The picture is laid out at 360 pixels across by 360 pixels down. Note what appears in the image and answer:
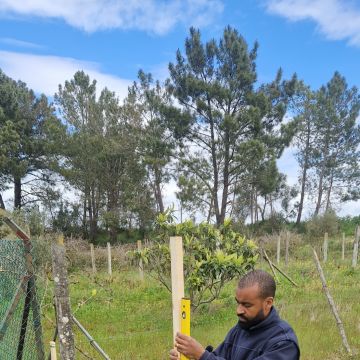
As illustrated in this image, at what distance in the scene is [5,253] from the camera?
421 centimetres

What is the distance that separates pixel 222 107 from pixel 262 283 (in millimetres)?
23148

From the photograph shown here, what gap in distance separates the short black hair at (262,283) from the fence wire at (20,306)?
1997mm

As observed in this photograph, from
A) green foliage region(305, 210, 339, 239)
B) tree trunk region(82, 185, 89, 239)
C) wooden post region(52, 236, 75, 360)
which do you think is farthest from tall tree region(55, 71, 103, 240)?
wooden post region(52, 236, 75, 360)

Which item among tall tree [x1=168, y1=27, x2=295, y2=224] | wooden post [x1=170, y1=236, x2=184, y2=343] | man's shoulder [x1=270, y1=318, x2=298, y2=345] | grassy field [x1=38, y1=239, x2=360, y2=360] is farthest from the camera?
tall tree [x1=168, y1=27, x2=295, y2=224]

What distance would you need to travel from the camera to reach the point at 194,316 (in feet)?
30.6

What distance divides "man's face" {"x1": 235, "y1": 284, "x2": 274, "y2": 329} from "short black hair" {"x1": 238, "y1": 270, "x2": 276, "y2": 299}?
0.02 m

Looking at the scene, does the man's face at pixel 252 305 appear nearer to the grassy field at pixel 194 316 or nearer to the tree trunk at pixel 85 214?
the grassy field at pixel 194 316

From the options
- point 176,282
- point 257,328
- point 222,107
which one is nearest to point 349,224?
point 222,107

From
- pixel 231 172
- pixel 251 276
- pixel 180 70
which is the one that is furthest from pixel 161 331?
pixel 180 70

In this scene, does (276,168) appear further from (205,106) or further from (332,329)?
(332,329)

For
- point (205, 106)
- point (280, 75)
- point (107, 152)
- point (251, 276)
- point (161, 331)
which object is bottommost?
point (161, 331)

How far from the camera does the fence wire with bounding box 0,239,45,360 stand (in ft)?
12.0

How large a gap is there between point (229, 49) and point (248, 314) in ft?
79.4

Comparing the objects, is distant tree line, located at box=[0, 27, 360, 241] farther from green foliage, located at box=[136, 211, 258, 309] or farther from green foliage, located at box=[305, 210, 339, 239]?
green foliage, located at box=[136, 211, 258, 309]
